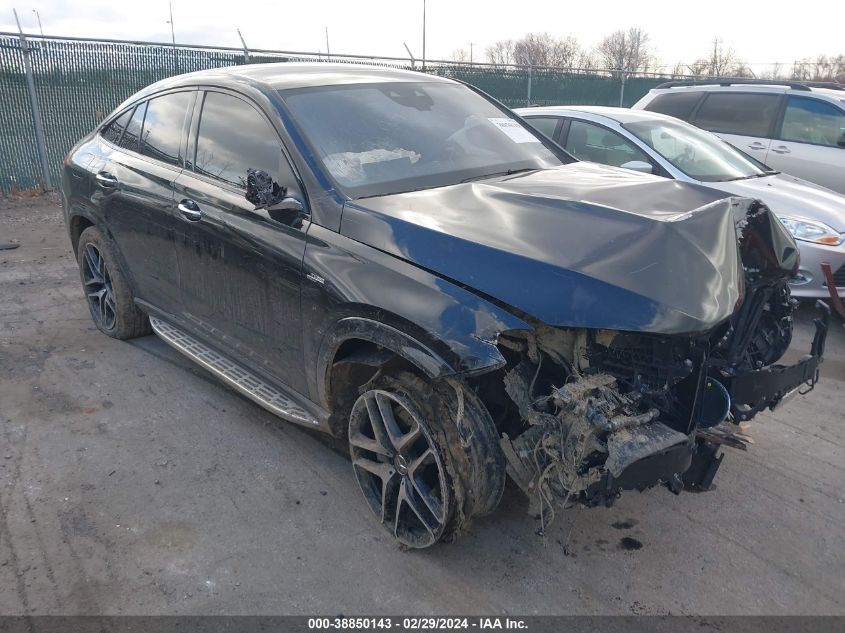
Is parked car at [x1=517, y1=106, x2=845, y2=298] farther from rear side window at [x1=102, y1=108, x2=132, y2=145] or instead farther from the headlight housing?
rear side window at [x1=102, y1=108, x2=132, y2=145]

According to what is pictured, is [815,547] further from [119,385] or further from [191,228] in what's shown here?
[119,385]

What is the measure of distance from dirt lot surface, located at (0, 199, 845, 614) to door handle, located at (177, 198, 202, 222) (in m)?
1.21

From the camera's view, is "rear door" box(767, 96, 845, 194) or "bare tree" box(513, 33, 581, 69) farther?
"bare tree" box(513, 33, 581, 69)

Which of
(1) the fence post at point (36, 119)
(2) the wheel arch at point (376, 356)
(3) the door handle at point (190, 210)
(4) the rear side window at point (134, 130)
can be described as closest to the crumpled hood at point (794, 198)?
(2) the wheel arch at point (376, 356)

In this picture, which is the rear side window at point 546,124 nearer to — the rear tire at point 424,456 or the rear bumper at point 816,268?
the rear bumper at point 816,268

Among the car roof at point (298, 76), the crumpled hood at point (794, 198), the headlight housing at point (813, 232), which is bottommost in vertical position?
the headlight housing at point (813, 232)

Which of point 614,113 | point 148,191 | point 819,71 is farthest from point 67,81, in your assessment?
point 819,71

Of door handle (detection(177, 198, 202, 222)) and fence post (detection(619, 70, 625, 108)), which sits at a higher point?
door handle (detection(177, 198, 202, 222))

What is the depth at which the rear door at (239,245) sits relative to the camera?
3.37 meters

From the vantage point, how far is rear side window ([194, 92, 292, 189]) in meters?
3.52

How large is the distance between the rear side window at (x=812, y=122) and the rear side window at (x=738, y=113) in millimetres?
192

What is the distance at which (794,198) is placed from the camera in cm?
607

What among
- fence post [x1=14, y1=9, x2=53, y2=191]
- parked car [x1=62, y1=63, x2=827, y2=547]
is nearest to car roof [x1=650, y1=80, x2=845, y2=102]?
parked car [x1=62, y1=63, x2=827, y2=547]

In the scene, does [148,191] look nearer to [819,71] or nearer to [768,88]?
Result: [768,88]
